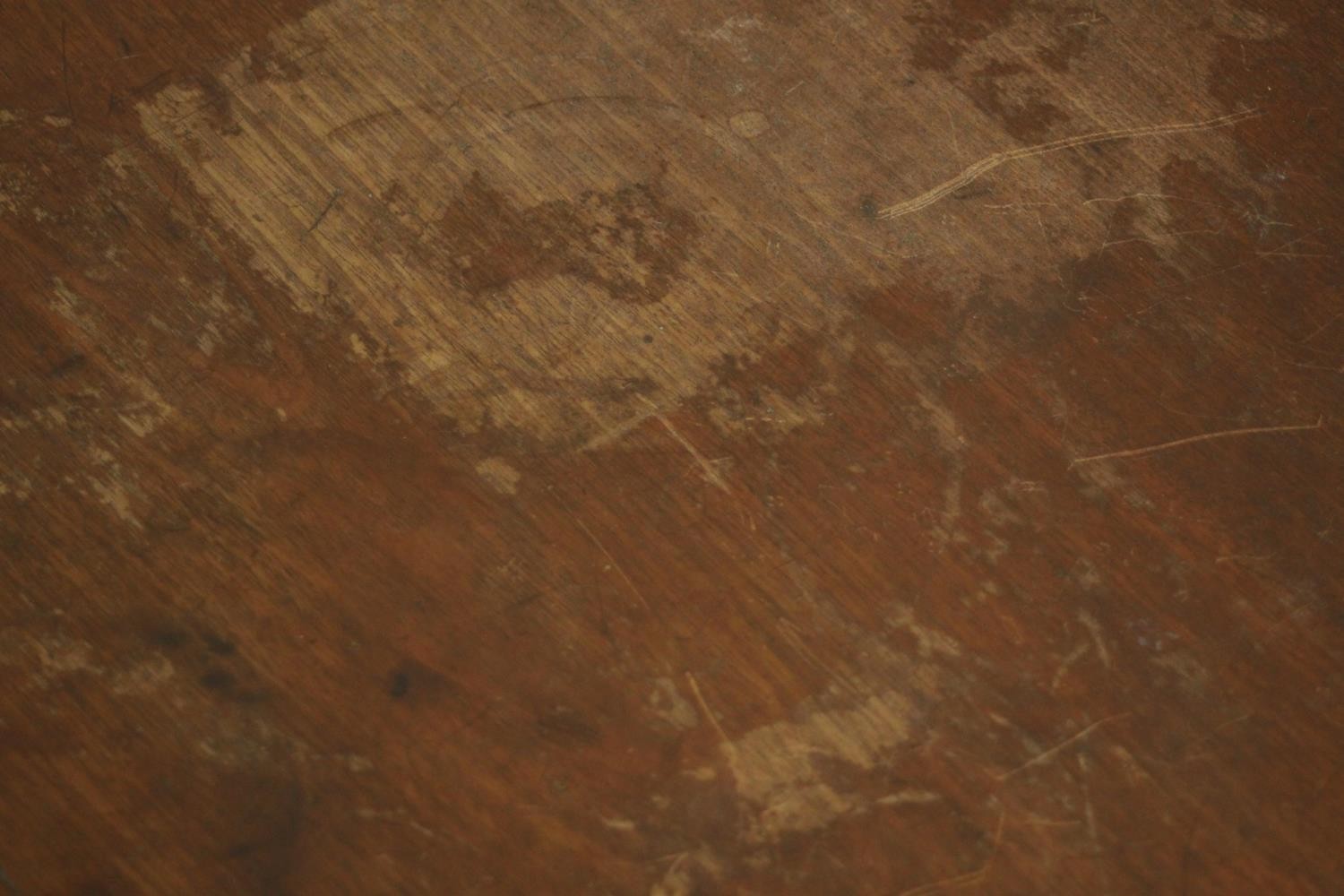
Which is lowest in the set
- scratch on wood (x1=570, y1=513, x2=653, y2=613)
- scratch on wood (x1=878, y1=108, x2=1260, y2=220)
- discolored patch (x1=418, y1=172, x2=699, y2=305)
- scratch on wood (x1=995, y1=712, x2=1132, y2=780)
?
scratch on wood (x1=995, y1=712, x2=1132, y2=780)

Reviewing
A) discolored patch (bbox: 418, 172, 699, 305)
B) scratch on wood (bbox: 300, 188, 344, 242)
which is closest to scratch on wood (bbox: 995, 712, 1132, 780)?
discolored patch (bbox: 418, 172, 699, 305)

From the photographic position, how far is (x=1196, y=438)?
113cm

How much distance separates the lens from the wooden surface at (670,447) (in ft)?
3.34

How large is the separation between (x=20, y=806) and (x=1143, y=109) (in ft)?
Answer: 4.47

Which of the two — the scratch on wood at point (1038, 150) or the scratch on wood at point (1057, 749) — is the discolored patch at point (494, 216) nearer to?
the scratch on wood at point (1038, 150)

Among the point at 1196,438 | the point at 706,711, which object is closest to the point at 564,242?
the point at 706,711

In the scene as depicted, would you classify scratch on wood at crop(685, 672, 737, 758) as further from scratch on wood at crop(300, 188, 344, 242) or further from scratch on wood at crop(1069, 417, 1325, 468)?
scratch on wood at crop(300, 188, 344, 242)

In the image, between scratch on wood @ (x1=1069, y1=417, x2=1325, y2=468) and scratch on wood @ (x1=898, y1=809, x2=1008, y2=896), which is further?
scratch on wood @ (x1=1069, y1=417, x2=1325, y2=468)

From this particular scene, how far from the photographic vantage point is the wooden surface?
1017 mm

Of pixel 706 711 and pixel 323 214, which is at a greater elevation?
pixel 323 214

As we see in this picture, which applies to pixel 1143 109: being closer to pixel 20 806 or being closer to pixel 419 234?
pixel 419 234

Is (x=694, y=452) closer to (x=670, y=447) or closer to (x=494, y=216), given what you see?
(x=670, y=447)

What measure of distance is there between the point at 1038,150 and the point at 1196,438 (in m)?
0.37

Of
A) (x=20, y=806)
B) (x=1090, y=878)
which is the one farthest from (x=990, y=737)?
(x=20, y=806)
